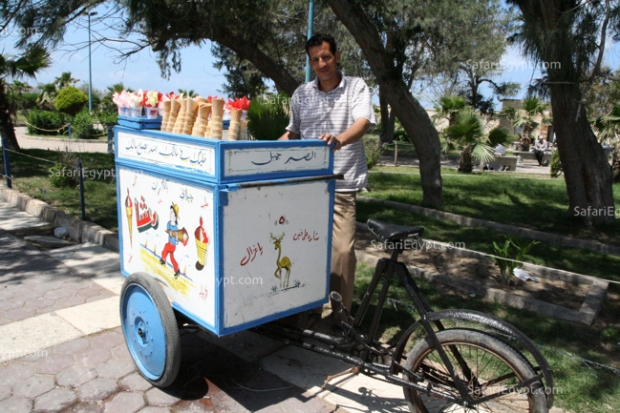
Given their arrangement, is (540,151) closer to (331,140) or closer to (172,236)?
(331,140)

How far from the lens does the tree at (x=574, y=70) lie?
467 cm

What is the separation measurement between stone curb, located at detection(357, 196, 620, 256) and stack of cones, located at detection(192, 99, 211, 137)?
516 cm

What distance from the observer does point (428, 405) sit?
9.62ft

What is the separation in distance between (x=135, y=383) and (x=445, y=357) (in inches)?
74.0

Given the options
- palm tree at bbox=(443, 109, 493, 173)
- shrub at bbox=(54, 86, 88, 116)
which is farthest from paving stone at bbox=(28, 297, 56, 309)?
shrub at bbox=(54, 86, 88, 116)

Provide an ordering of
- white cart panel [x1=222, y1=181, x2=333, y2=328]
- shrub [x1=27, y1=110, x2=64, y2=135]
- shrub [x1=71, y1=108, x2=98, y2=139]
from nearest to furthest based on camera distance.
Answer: white cart panel [x1=222, y1=181, x2=333, y2=328] < shrub [x1=71, y1=108, x2=98, y2=139] < shrub [x1=27, y1=110, x2=64, y2=135]

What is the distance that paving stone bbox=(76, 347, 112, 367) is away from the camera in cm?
334

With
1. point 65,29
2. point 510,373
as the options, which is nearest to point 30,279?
point 65,29

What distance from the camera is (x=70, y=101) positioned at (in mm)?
31141

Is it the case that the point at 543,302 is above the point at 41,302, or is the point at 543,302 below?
above

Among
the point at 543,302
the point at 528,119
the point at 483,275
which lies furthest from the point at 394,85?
the point at 528,119


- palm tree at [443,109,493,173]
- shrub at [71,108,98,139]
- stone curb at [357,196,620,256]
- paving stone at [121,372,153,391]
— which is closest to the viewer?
paving stone at [121,372,153,391]

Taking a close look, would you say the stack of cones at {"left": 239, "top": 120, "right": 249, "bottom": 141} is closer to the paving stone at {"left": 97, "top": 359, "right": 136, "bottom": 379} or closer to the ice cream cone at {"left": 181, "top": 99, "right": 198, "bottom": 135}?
the ice cream cone at {"left": 181, "top": 99, "right": 198, "bottom": 135}

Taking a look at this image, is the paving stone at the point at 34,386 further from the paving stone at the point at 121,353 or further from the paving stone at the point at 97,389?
the paving stone at the point at 121,353
